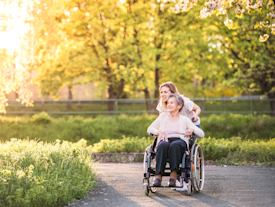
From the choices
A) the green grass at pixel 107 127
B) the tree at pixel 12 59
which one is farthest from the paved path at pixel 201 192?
the green grass at pixel 107 127

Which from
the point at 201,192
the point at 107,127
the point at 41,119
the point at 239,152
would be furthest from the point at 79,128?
the point at 201,192

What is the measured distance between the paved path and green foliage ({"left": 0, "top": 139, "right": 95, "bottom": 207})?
0.24 metres

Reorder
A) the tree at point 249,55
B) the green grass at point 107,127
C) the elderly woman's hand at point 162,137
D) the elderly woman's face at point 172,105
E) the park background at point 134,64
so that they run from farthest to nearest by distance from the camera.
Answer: the tree at point 249,55
the green grass at point 107,127
the park background at point 134,64
the elderly woman's face at point 172,105
the elderly woman's hand at point 162,137

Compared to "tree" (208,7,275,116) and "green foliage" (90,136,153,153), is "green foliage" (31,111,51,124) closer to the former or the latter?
"green foliage" (90,136,153,153)

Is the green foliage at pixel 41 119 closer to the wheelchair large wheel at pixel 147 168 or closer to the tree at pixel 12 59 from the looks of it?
the tree at pixel 12 59

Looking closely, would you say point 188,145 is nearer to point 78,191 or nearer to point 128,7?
point 78,191

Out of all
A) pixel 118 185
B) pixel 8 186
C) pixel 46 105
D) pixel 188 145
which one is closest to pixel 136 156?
pixel 118 185

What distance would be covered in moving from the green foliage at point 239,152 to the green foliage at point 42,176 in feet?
12.5

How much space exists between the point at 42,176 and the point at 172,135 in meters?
1.95

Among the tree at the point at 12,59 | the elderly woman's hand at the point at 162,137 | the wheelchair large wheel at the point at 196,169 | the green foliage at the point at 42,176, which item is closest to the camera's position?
the green foliage at the point at 42,176

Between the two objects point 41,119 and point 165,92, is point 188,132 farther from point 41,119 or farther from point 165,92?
point 41,119

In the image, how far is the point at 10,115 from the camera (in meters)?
19.1

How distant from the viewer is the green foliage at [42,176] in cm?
448

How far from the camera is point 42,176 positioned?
5031 mm
